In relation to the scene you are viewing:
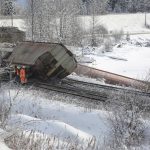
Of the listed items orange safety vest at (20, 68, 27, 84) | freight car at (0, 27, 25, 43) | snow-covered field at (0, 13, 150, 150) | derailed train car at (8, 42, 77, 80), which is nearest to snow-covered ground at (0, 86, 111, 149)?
snow-covered field at (0, 13, 150, 150)

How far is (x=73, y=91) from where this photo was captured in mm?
21578

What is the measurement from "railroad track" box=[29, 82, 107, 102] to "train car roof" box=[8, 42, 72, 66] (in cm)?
153

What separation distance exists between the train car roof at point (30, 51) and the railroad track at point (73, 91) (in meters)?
1.53

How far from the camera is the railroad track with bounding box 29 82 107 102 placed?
19830 millimetres

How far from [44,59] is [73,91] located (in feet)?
13.8

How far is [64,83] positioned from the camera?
25.0m

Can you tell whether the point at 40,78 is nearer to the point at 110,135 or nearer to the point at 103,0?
the point at 110,135

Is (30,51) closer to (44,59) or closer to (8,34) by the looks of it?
(44,59)

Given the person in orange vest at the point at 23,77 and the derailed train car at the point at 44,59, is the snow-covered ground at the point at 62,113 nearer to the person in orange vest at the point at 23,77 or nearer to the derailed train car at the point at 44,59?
the person in orange vest at the point at 23,77

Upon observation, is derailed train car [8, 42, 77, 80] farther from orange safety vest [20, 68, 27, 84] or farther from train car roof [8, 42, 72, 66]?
orange safety vest [20, 68, 27, 84]

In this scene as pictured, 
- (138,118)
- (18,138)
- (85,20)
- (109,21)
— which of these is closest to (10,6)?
(85,20)

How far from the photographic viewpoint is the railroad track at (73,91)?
19.8 metres

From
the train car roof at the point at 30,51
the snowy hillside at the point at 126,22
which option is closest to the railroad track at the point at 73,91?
the train car roof at the point at 30,51

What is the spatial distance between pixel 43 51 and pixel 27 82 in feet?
6.76
